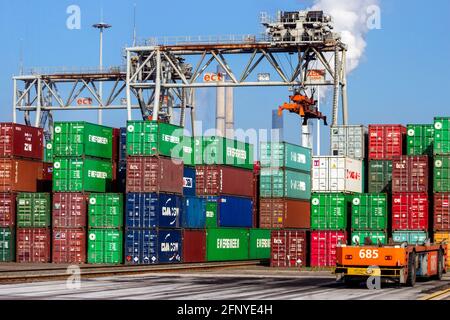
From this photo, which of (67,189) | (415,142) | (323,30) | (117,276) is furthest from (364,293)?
(323,30)

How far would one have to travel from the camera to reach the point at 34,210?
209ft

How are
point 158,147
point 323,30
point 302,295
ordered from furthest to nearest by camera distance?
1. point 323,30
2. point 158,147
3. point 302,295

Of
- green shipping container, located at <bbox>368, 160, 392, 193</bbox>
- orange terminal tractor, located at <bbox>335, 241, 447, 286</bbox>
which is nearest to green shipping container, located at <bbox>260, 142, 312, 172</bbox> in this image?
green shipping container, located at <bbox>368, 160, 392, 193</bbox>

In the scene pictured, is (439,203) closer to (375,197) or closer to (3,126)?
(375,197)

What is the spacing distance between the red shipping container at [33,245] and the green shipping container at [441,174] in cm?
2500

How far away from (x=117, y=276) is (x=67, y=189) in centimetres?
1889

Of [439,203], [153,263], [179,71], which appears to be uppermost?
[179,71]

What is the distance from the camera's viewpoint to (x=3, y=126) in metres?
63.4

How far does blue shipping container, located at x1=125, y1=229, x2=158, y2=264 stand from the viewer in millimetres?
60688

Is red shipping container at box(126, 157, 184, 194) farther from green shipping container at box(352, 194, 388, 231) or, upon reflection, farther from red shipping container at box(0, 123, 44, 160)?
green shipping container at box(352, 194, 388, 231)

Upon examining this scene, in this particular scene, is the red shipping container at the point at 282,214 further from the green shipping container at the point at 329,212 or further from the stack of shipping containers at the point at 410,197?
the stack of shipping containers at the point at 410,197

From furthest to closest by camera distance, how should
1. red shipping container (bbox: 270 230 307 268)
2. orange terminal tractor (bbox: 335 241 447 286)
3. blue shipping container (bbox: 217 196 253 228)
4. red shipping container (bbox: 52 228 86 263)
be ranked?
blue shipping container (bbox: 217 196 253 228) < red shipping container (bbox: 52 228 86 263) < red shipping container (bbox: 270 230 307 268) < orange terminal tractor (bbox: 335 241 447 286)

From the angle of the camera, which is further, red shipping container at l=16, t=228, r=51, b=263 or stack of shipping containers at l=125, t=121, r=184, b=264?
red shipping container at l=16, t=228, r=51, b=263

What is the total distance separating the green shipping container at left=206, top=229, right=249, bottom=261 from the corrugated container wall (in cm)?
1014
